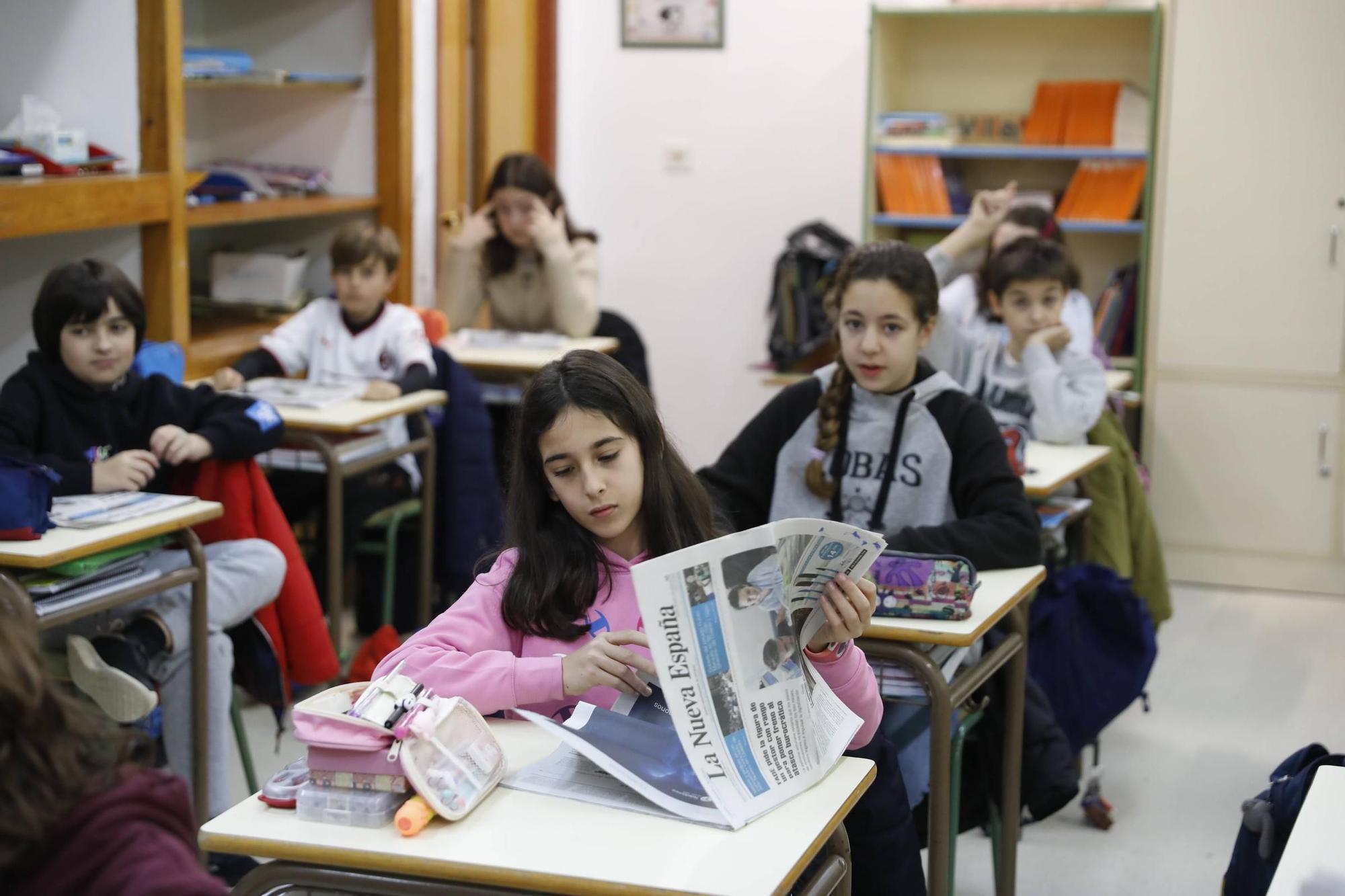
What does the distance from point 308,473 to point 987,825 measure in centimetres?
192

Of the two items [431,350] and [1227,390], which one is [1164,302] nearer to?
[1227,390]

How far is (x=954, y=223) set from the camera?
5.43 m

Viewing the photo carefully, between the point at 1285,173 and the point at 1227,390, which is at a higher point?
the point at 1285,173

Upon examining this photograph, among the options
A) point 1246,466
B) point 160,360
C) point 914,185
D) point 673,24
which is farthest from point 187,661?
point 673,24

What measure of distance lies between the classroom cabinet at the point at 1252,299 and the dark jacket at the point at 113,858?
4.41m

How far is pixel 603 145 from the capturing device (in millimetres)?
6234

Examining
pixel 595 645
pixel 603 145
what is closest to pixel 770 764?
pixel 595 645

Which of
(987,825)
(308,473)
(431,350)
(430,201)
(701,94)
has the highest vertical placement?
(701,94)

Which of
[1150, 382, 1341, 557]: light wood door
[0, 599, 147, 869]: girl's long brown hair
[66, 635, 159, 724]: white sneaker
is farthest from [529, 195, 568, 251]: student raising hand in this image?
[0, 599, 147, 869]: girl's long brown hair

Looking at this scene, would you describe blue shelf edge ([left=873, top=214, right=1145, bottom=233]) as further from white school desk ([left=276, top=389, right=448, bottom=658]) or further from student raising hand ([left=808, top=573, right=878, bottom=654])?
student raising hand ([left=808, top=573, right=878, bottom=654])

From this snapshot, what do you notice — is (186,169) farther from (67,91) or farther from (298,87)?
(67,91)

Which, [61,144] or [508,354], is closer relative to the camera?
[61,144]

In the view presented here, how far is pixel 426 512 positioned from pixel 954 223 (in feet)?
7.62

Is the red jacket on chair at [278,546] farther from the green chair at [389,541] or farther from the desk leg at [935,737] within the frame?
the desk leg at [935,737]
